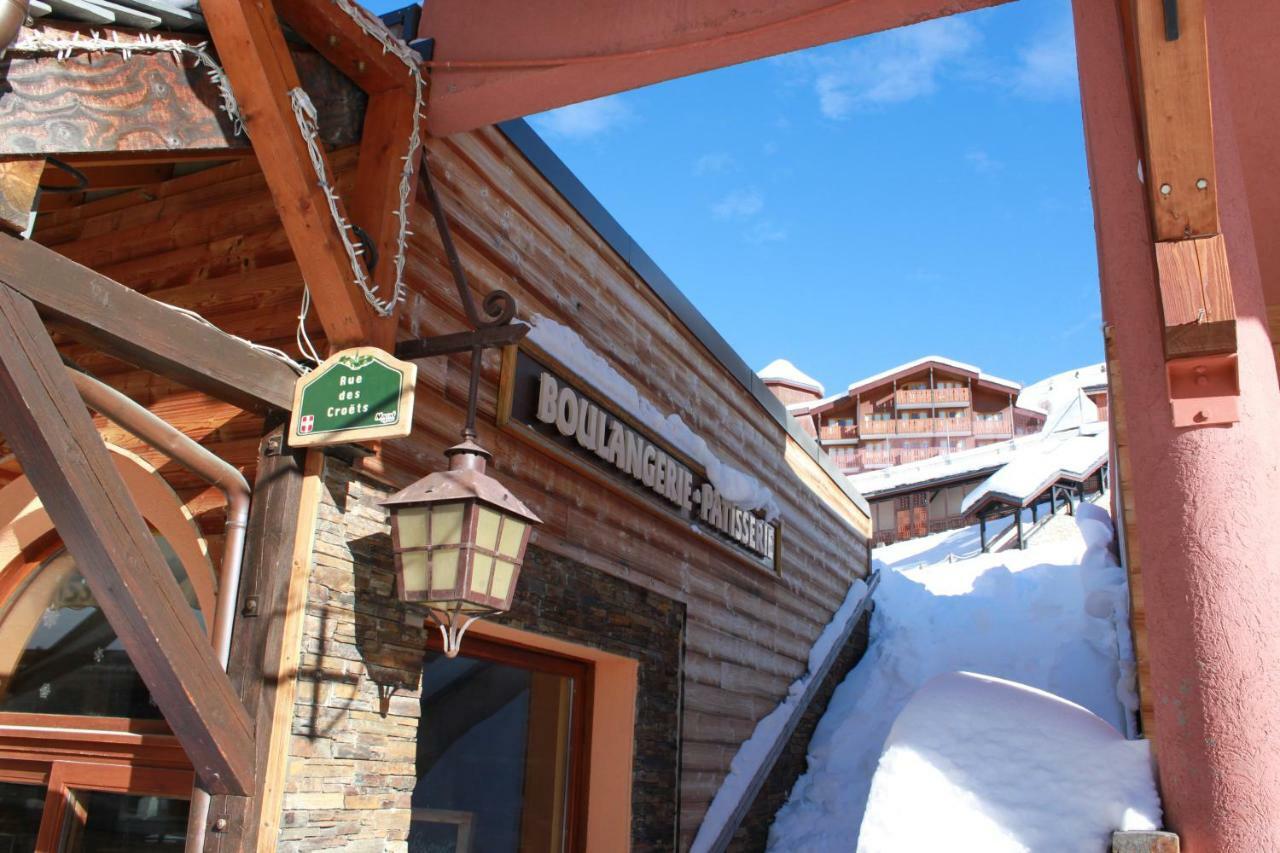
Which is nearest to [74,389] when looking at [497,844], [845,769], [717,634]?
[497,844]

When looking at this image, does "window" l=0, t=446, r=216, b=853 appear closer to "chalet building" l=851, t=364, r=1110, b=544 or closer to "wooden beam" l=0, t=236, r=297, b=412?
"wooden beam" l=0, t=236, r=297, b=412

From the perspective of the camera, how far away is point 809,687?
10.7 meters

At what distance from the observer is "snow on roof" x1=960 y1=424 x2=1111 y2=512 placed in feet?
70.8

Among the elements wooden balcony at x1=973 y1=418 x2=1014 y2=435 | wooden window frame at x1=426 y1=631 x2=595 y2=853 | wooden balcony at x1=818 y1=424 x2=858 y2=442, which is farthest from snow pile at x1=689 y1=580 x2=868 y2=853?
wooden balcony at x1=973 y1=418 x2=1014 y2=435

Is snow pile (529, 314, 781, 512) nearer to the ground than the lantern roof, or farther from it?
farther from it

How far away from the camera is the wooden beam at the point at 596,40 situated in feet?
15.4

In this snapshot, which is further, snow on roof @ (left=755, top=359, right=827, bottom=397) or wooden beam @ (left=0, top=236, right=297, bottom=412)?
snow on roof @ (left=755, top=359, right=827, bottom=397)

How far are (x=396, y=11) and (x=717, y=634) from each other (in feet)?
17.5

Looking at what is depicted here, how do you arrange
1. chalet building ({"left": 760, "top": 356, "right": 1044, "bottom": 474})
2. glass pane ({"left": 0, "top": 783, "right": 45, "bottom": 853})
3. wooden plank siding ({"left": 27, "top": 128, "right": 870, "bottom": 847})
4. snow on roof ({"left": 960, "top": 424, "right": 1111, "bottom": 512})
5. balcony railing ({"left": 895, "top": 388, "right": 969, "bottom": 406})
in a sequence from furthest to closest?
balcony railing ({"left": 895, "top": 388, "right": 969, "bottom": 406}) < chalet building ({"left": 760, "top": 356, "right": 1044, "bottom": 474}) < snow on roof ({"left": 960, "top": 424, "right": 1111, "bottom": 512}) < wooden plank siding ({"left": 27, "top": 128, "right": 870, "bottom": 847}) < glass pane ({"left": 0, "top": 783, "right": 45, "bottom": 853})

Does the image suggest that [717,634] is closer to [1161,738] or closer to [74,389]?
[1161,738]

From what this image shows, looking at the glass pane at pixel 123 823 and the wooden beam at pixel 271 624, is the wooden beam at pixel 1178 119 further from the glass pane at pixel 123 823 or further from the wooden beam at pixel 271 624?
the glass pane at pixel 123 823

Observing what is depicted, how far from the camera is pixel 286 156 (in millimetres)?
4383

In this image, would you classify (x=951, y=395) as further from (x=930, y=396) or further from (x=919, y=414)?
(x=919, y=414)

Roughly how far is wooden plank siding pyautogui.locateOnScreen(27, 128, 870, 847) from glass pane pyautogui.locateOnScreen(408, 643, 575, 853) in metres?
0.89
